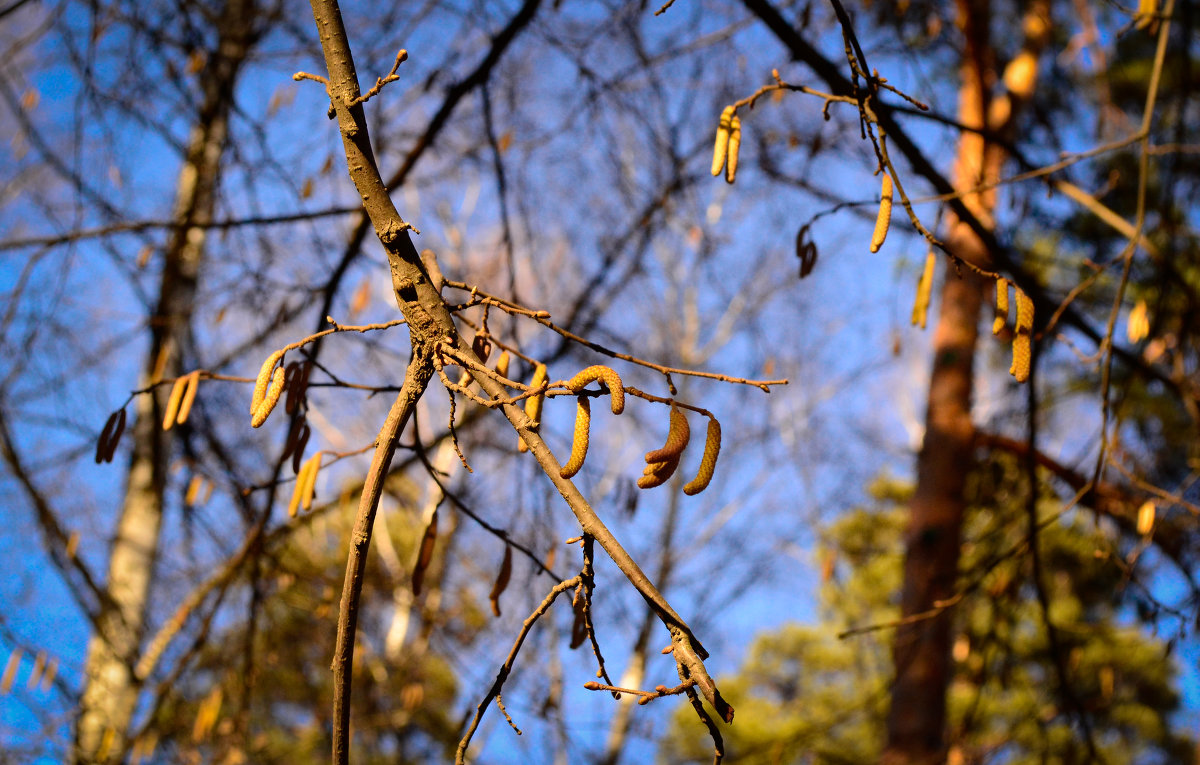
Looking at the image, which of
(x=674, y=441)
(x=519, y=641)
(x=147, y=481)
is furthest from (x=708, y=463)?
(x=147, y=481)

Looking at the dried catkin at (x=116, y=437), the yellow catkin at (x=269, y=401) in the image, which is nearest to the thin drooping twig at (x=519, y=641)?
the yellow catkin at (x=269, y=401)

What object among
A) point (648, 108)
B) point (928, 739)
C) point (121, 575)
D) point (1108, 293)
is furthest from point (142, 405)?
point (1108, 293)

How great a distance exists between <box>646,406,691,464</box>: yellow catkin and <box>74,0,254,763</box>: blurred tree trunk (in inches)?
106

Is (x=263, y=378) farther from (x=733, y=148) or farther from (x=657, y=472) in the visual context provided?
(x=733, y=148)

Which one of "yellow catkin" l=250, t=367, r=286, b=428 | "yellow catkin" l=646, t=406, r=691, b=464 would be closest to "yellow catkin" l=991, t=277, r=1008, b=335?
"yellow catkin" l=646, t=406, r=691, b=464

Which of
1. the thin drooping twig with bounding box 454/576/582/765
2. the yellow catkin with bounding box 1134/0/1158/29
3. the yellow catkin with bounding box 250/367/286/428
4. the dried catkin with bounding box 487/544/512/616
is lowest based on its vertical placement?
the thin drooping twig with bounding box 454/576/582/765

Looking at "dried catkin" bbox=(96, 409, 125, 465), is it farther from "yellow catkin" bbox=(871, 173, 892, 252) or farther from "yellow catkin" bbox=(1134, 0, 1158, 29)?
"yellow catkin" bbox=(1134, 0, 1158, 29)

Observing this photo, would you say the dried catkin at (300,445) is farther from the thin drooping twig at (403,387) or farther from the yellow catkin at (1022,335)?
the yellow catkin at (1022,335)

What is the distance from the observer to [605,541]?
2.67 feet

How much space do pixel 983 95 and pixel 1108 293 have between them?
3.24 metres

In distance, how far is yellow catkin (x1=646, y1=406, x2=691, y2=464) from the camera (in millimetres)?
871

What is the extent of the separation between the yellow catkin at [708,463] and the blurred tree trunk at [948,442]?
8.86ft

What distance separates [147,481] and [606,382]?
3.64m

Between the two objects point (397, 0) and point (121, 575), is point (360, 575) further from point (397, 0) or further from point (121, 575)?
point (121, 575)
